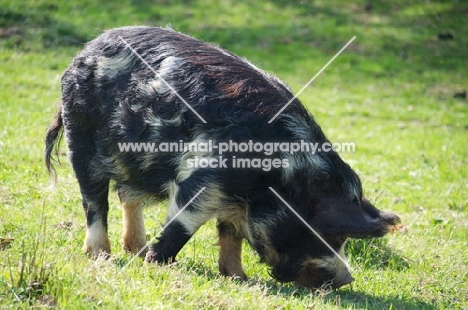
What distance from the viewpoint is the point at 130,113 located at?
5.60 metres

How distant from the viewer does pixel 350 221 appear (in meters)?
4.93

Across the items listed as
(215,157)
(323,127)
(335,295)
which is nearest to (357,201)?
(335,295)

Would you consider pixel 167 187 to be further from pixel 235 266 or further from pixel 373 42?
pixel 373 42

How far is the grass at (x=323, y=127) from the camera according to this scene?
4.70 meters

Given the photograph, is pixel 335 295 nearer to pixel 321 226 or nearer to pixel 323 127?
pixel 321 226

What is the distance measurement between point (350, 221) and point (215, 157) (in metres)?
1.06

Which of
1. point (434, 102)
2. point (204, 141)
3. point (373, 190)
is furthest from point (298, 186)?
point (434, 102)

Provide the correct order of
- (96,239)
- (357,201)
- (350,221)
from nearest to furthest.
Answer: (350,221) → (357,201) → (96,239)

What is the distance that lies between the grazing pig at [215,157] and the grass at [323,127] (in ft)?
1.00

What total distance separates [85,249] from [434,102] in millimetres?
10571

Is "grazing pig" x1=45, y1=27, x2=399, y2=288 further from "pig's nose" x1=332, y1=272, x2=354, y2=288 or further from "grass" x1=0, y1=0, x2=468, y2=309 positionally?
"grass" x1=0, y1=0, x2=468, y2=309

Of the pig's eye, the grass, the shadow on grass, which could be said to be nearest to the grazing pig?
the pig's eye

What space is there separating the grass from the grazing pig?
0.31 meters

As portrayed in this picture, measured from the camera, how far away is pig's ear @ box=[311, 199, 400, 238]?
4871 mm
